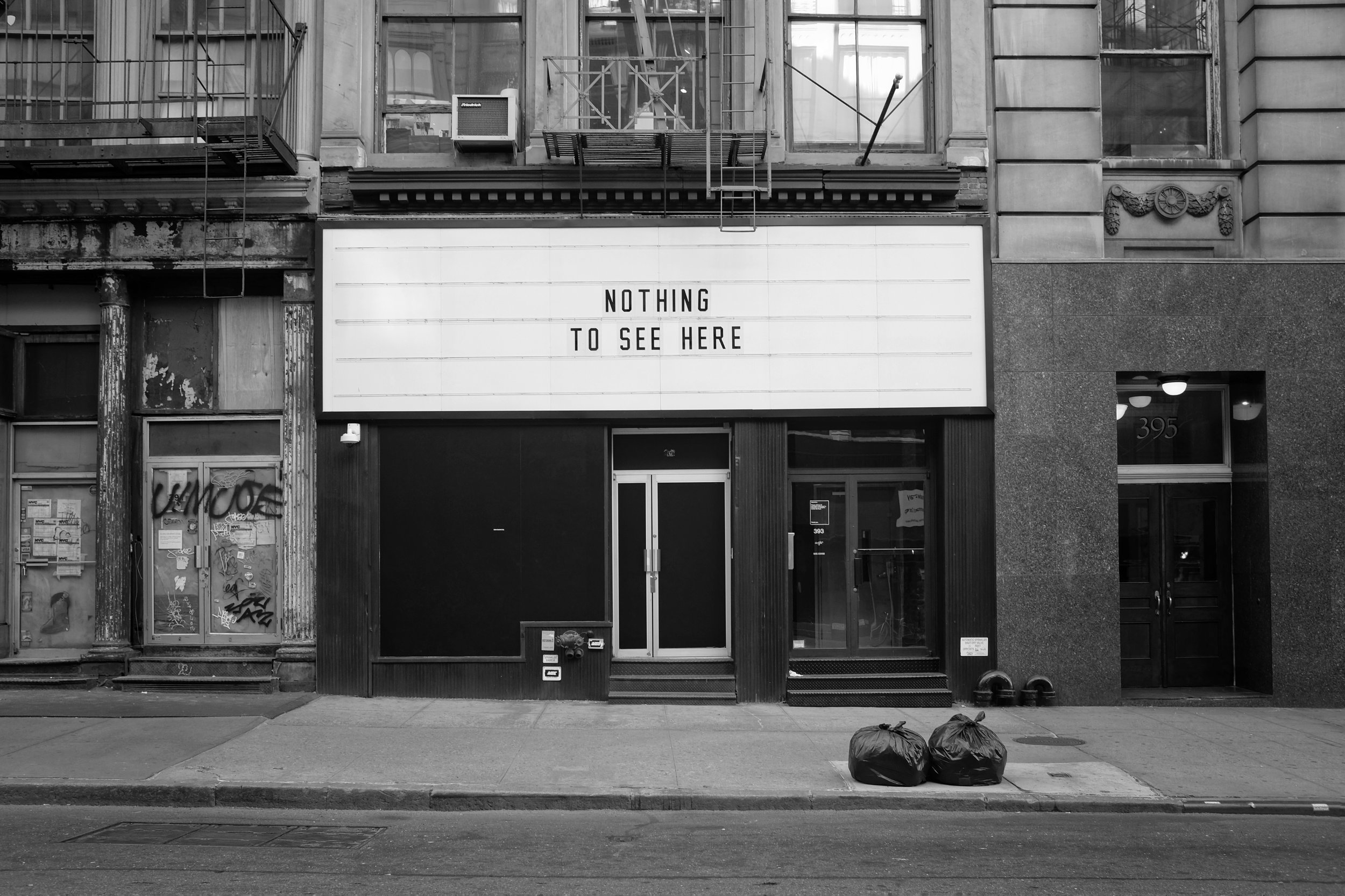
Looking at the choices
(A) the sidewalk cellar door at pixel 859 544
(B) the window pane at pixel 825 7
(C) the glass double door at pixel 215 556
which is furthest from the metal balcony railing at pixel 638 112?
(C) the glass double door at pixel 215 556

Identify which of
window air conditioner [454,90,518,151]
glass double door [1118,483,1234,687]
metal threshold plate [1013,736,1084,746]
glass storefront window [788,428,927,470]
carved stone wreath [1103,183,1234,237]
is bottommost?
metal threshold plate [1013,736,1084,746]

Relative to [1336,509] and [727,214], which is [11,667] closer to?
[727,214]

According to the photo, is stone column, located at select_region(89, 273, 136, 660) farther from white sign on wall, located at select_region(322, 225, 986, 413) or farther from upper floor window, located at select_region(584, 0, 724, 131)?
upper floor window, located at select_region(584, 0, 724, 131)

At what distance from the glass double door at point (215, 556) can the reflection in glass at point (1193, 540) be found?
10920 millimetres

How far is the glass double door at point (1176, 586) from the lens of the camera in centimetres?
1302

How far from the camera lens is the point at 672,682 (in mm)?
12445

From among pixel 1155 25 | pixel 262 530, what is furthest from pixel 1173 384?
pixel 262 530

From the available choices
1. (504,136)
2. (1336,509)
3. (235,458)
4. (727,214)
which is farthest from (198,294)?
(1336,509)

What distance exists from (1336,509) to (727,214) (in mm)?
8020

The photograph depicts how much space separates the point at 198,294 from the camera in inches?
510

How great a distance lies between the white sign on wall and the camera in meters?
12.5

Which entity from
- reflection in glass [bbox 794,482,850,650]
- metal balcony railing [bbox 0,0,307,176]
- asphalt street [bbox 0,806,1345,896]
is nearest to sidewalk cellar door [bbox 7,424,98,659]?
metal balcony railing [bbox 0,0,307,176]

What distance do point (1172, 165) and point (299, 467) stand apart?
11.2 meters

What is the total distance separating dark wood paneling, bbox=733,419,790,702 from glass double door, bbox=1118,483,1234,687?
4205 mm
